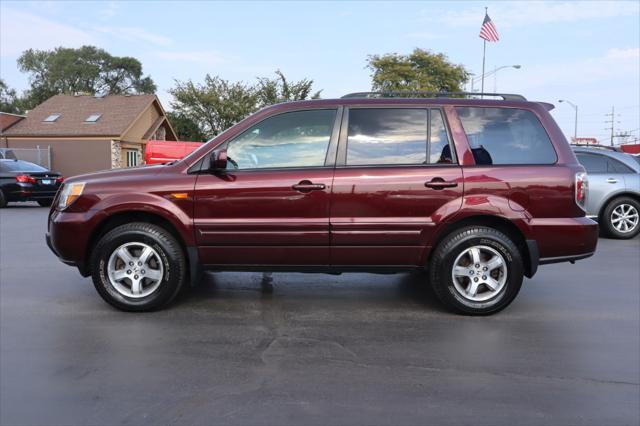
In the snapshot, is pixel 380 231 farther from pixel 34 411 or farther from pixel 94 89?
pixel 94 89

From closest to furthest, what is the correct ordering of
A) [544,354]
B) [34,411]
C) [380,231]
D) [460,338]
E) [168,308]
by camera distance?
[34,411], [544,354], [460,338], [380,231], [168,308]

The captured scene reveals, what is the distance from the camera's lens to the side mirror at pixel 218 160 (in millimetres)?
4543

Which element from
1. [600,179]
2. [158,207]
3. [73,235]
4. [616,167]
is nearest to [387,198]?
[158,207]

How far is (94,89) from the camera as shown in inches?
2800

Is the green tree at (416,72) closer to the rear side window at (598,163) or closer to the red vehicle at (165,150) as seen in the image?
the red vehicle at (165,150)

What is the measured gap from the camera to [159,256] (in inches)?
185

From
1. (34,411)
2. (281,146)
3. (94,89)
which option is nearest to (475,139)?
(281,146)

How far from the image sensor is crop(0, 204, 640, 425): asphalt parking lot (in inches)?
119

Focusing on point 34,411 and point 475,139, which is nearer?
point 34,411

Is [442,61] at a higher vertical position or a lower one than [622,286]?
higher

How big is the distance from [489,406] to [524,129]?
2704mm

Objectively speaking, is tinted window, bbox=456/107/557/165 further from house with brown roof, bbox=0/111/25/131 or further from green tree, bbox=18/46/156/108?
green tree, bbox=18/46/156/108

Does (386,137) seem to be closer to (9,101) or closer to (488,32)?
(488,32)

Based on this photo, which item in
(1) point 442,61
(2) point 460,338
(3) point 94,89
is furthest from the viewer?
(3) point 94,89
